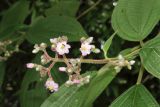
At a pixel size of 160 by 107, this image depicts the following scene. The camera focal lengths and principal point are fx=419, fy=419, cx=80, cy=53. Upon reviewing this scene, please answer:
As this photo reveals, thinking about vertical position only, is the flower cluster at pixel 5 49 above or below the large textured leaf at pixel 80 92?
above

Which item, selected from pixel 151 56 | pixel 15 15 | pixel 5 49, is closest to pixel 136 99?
pixel 151 56

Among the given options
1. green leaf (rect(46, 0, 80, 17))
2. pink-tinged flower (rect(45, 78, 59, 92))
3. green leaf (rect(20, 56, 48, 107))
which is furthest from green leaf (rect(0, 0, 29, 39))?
pink-tinged flower (rect(45, 78, 59, 92))

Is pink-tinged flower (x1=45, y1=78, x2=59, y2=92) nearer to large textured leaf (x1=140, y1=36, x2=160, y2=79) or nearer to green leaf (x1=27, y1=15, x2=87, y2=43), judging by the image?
large textured leaf (x1=140, y1=36, x2=160, y2=79)

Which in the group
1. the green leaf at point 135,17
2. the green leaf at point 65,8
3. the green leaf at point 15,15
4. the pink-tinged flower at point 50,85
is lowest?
the pink-tinged flower at point 50,85

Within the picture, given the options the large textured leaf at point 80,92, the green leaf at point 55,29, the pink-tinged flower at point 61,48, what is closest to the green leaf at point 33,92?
the green leaf at point 55,29

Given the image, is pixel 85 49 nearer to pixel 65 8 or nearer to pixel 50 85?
pixel 50 85

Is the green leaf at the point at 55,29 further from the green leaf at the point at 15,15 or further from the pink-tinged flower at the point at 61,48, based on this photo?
the pink-tinged flower at the point at 61,48

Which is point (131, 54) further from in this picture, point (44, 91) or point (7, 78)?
point (7, 78)
